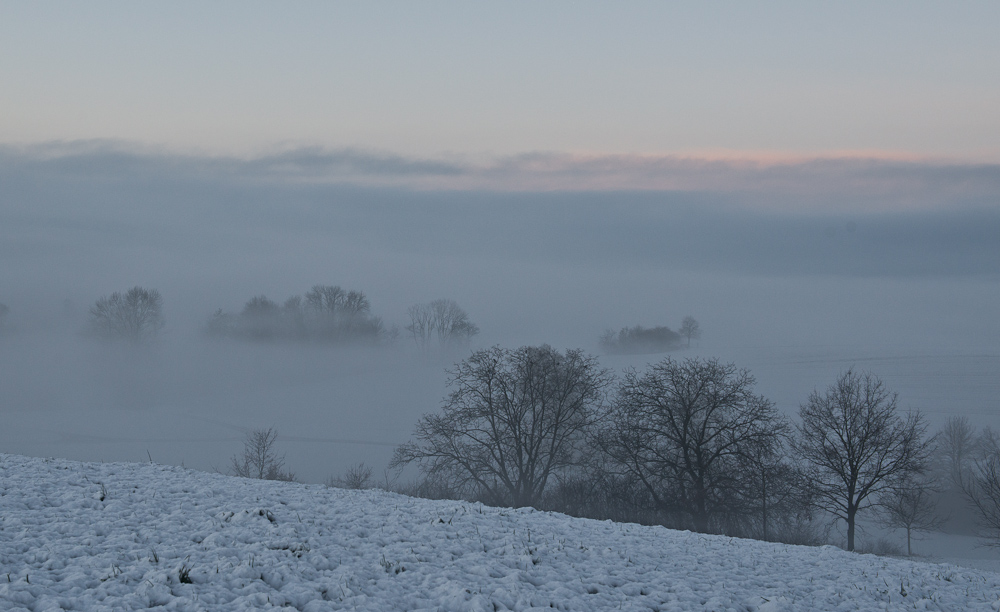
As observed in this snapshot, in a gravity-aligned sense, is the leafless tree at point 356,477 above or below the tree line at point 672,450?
below

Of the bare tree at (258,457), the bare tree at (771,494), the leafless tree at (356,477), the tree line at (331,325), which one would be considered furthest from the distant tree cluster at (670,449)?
the tree line at (331,325)

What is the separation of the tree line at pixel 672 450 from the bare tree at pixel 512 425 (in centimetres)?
9

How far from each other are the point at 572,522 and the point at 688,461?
1937cm

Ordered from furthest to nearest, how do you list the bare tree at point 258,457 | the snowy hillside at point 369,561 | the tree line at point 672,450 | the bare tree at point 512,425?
1. the bare tree at point 258,457
2. the bare tree at point 512,425
3. the tree line at point 672,450
4. the snowy hillside at point 369,561

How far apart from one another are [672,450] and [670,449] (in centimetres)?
12

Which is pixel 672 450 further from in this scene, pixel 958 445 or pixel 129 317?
pixel 129 317

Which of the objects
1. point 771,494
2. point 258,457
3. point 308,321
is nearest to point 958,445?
point 771,494

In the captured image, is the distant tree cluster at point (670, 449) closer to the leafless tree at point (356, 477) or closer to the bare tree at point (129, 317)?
the leafless tree at point (356, 477)

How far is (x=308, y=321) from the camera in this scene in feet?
348

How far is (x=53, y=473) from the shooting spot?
13.3 meters

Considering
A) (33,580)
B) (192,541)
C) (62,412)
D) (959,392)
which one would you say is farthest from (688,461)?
(62,412)

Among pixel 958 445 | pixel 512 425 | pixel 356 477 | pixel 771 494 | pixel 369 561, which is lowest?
pixel 356 477

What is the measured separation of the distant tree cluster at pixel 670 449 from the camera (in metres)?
29.3

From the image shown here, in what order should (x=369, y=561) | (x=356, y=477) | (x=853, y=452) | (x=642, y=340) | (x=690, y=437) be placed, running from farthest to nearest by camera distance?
(x=642, y=340)
(x=356, y=477)
(x=690, y=437)
(x=853, y=452)
(x=369, y=561)
